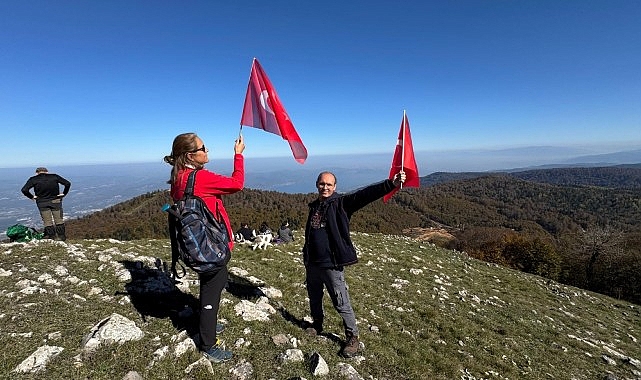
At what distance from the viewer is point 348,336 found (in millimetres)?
5617

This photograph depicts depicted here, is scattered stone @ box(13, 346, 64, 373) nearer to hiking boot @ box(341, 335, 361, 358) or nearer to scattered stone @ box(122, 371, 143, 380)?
scattered stone @ box(122, 371, 143, 380)

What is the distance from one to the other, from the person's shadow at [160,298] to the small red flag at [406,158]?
14.8ft

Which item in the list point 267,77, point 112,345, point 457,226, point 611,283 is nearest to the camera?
point 112,345

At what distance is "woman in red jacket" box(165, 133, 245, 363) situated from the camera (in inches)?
169

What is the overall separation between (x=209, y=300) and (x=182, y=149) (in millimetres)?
2258

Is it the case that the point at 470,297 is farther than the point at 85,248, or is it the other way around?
the point at 470,297

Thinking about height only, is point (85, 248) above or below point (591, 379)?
above

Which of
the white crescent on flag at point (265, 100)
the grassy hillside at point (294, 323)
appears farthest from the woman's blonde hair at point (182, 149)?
the grassy hillside at point (294, 323)

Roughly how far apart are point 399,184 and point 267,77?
12.8 ft

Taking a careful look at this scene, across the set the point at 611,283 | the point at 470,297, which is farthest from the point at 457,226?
the point at 470,297

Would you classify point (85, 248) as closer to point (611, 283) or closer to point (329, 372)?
point (329, 372)

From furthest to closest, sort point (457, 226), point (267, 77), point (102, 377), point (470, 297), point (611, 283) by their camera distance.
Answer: point (457, 226) → point (611, 283) → point (470, 297) → point (267, 77) → point (102, 377)

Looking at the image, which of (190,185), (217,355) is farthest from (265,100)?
(217,355)

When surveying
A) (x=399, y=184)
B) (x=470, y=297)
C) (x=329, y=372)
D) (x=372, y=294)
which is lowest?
(x=470, y=297)
